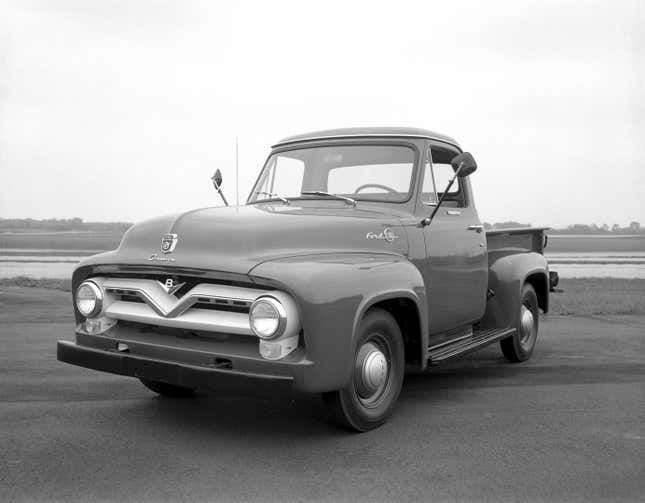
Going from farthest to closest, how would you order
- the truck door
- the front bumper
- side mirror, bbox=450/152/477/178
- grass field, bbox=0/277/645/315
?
grass field, bbox=0/277/645/315
the truck door
side mirror, bbox=450/152/477/178
the front bumper

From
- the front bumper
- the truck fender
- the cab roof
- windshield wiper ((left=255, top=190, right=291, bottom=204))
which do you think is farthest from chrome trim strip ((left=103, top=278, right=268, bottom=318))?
the truck fender

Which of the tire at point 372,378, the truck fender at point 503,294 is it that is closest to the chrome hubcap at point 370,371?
the tire at point 372,378

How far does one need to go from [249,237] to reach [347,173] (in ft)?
5.15

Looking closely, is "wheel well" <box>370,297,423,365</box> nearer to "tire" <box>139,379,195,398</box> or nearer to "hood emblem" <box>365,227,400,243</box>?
"hood emblem" <box>365,227,400,243</box>

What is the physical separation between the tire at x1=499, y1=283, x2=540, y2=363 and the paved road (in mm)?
525

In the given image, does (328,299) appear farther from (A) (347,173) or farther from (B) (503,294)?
(B) (503,294)

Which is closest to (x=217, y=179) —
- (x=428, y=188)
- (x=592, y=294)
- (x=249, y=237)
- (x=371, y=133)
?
(x=371, y=133)

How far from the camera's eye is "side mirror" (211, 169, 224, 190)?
6.27 metres

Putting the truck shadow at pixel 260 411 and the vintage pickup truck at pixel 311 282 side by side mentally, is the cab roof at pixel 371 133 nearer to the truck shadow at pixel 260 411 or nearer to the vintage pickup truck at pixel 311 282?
the vintage pickup truck at pixel 311 282

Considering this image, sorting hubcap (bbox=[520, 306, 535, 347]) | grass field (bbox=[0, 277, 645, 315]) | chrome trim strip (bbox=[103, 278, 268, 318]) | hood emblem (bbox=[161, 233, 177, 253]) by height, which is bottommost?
grass field (bbox=[0, 277, 645, 315])

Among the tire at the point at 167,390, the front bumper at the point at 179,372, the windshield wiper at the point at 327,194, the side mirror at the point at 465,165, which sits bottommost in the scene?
the tire at the point at 167,390

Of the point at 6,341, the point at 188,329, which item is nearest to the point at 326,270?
the point at 188,329

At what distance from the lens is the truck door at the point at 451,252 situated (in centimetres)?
531

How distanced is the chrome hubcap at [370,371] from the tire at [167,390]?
1578 millimetres
